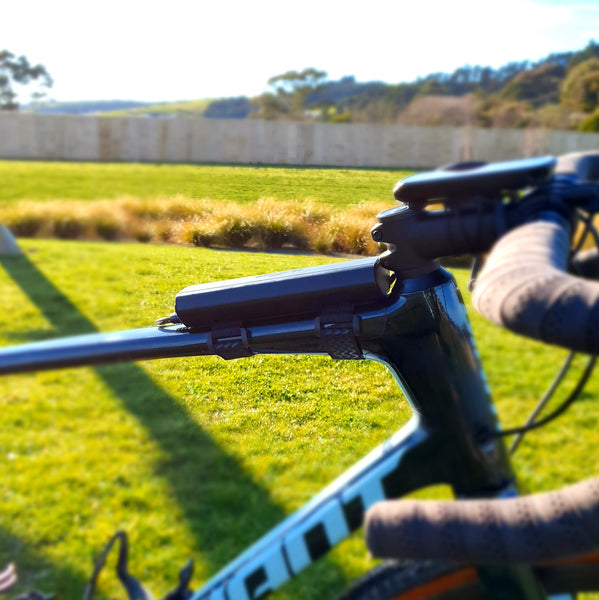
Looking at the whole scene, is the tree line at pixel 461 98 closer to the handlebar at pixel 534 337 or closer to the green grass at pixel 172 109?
the green grass at pixel 172 109

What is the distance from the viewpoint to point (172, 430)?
1.45 m

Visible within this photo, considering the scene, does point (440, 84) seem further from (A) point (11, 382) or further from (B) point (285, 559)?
(A) point (11, 382)

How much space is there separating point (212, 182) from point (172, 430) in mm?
658

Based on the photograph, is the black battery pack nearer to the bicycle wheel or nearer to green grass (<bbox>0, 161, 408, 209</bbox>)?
green grass (<bbox>0, 161, 408, 209</bbox>)

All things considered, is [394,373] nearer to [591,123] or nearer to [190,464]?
[591,123]

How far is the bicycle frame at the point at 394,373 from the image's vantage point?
0.90 metres

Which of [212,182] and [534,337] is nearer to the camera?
[534,337]

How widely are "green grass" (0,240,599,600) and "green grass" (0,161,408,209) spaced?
0.33 ft

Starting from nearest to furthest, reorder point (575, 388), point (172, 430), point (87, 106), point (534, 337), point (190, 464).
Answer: point (534, 337)
point (575, 388)
point (87, 106)
point (172, 430)
point (190, 464)

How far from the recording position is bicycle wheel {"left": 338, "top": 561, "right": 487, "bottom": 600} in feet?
3.55

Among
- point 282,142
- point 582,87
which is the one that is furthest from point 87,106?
point 582,87

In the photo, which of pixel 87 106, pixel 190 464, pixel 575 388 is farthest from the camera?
pixel 190 464

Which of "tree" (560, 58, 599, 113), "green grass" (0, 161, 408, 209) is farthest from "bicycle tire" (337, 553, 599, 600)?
"tree" (560, 58, 599, 113)

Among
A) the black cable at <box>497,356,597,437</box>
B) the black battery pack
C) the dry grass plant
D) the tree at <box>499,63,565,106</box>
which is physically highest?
the tree at <box>499,63,565,106</box>
